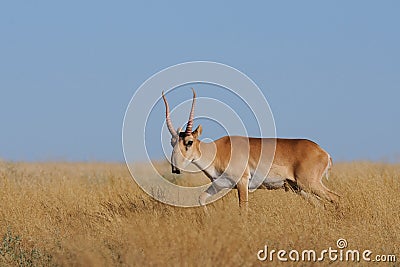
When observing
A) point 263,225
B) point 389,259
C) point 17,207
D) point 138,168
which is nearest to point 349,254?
point 389,259

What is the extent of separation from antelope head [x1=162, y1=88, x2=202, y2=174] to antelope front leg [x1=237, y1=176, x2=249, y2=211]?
1071mm

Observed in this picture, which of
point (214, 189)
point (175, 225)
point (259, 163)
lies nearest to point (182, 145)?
point (214, 189)

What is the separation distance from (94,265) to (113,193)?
8191mm

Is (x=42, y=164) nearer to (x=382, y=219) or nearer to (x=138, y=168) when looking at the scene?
(x=138, y=168)

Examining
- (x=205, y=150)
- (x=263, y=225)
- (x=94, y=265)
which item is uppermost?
(x=205, y=150)

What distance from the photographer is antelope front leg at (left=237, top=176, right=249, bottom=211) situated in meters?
14.9

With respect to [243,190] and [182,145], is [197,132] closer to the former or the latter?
[182,145]

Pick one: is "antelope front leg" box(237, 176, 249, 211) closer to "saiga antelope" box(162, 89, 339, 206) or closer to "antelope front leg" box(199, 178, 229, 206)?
"saiga antelope" box(162, 89, 339, 206)

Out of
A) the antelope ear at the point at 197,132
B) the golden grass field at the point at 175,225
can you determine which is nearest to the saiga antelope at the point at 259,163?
the antelope ear at the point at 197,132

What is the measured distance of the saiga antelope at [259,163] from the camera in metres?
15.3

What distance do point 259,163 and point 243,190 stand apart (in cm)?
86

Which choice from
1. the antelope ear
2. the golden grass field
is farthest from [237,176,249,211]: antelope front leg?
the antelope ear

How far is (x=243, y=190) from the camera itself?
15.1 m

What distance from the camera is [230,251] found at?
8.69 metres
